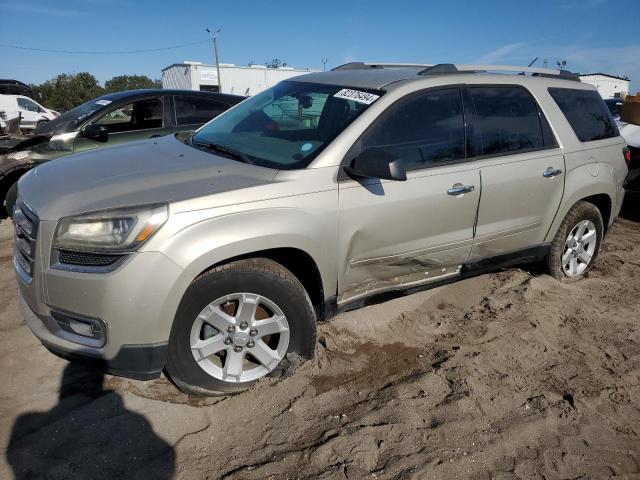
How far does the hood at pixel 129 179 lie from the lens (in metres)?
2.58

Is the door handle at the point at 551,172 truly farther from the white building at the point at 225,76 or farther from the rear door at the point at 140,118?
the white building at the point at 225,76

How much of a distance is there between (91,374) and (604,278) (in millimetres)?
4465

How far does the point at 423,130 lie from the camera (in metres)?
3.40

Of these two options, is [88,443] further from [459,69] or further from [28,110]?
[28,110]

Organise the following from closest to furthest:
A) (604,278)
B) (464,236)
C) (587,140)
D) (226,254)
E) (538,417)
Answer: (226,254)
(538,417)
(464,236)
(587,140)
(604,278)

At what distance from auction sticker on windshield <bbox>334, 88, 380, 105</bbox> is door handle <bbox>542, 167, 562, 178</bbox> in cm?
158

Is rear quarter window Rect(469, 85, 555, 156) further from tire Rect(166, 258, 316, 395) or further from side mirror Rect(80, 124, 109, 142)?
side mirror Rect(80, 124, 109, 142)

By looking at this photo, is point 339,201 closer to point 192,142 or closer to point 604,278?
point 192,142

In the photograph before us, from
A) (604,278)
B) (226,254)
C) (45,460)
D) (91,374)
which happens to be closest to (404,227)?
(226,254)

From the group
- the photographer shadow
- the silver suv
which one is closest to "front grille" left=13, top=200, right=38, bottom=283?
the silver suv

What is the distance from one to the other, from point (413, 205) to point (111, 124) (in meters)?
4.73

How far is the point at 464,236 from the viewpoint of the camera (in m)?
3.62

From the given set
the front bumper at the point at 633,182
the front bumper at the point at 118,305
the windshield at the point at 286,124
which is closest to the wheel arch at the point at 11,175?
the windshield at the point at 286,124

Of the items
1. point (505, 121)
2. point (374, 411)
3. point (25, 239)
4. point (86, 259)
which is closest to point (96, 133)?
point (25, 239)
